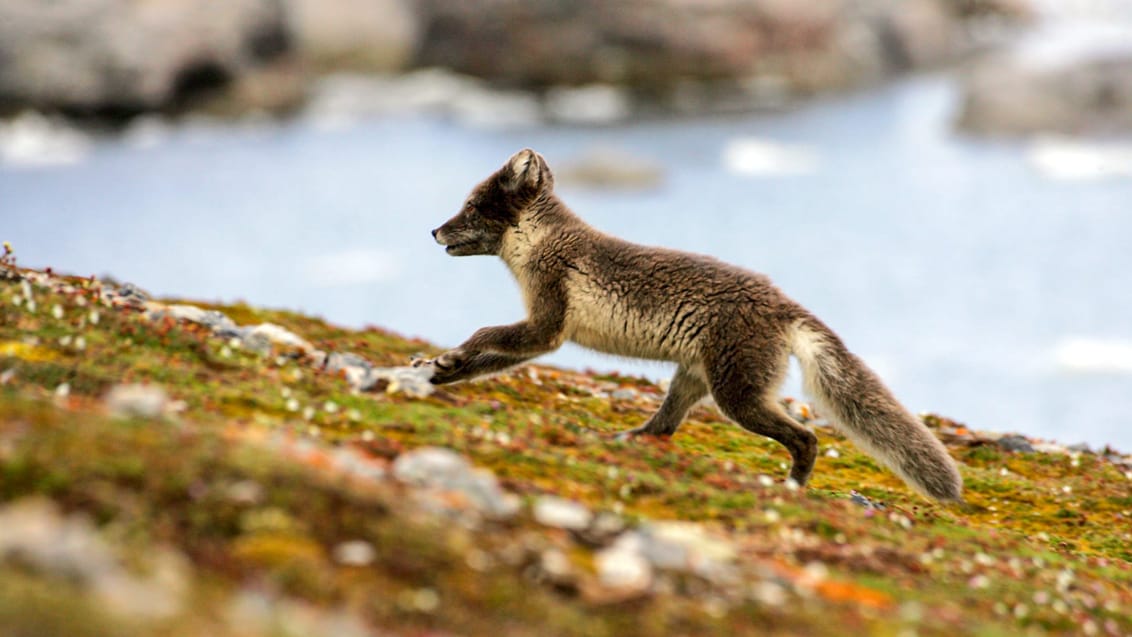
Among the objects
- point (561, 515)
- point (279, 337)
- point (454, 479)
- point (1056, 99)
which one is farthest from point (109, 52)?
point (561, 515)

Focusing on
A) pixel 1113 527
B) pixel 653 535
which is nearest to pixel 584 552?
pixel 653 535

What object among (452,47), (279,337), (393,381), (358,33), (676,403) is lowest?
(393,381)

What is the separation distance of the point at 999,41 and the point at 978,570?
3441 inches

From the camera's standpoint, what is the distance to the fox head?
15148mm

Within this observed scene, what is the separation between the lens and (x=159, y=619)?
6543 millimetres

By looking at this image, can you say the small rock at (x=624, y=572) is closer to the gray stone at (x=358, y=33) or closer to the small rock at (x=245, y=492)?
the small rock at (x=245, y=492)

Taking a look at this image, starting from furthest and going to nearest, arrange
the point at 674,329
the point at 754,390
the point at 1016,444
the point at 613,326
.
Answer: the point at 1016,444
the point at 613,326
the point at 674,329
the point at 754,390

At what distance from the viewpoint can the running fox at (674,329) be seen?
13.5 metres

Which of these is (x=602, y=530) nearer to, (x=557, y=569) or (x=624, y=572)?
(x=624, y=572)

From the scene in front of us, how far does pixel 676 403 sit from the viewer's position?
15.0m

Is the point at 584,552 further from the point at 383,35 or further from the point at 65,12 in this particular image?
the point at 383,35

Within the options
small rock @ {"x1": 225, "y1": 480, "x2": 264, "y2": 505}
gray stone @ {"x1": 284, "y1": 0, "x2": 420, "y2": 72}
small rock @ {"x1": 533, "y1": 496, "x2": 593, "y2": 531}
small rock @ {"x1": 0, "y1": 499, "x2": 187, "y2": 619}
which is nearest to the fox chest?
small rock @ {"x1": 533, "y1": 496, "x2": 593, "y2": 531}

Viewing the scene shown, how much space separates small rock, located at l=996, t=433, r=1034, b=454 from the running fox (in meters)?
6.49

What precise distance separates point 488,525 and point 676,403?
6.02 m
